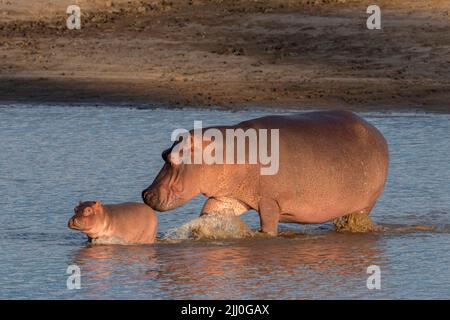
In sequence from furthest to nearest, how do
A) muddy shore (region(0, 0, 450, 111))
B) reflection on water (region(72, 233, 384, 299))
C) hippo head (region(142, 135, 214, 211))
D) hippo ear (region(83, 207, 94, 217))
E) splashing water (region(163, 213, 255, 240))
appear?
Answer: muddy shore (region(0, 0, 450, 111)) < splashing water (region(163, 213, 255, 240)) < hippo head (region(142, 135, 214, 211)) < hippo ear (region(83, 207, 94, 217)) < reflection on water (region(72, 233, 384, 299))

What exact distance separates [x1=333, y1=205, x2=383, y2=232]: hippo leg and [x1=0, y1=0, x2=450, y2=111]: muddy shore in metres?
6.45

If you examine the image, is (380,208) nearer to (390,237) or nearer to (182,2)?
(390,237)

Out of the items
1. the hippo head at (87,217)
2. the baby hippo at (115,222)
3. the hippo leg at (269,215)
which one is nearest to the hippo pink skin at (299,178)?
the hippo leg at (269,215)

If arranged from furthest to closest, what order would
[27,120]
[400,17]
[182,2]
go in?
1. [182,2]
2. [400,17]
3. [27,120]

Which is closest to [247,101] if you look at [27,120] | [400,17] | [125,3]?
[27,120]

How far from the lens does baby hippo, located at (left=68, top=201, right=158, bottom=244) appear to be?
984 cm

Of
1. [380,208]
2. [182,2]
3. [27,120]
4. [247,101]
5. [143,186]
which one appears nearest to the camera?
[380,208]

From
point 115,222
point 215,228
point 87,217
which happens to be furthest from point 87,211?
point 215,228

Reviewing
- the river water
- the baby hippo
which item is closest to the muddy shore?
the river water

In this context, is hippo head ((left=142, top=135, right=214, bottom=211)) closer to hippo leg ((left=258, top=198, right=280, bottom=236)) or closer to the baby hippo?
the baby hippo

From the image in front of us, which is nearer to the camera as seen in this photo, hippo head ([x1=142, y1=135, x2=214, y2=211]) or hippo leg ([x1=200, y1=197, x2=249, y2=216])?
hippo head ([x1=142, y1=135, x2=214, y2=211])

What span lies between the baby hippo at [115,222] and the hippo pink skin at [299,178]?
0.52ft

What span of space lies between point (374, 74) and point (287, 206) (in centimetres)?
867

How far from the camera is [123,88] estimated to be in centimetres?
1836
